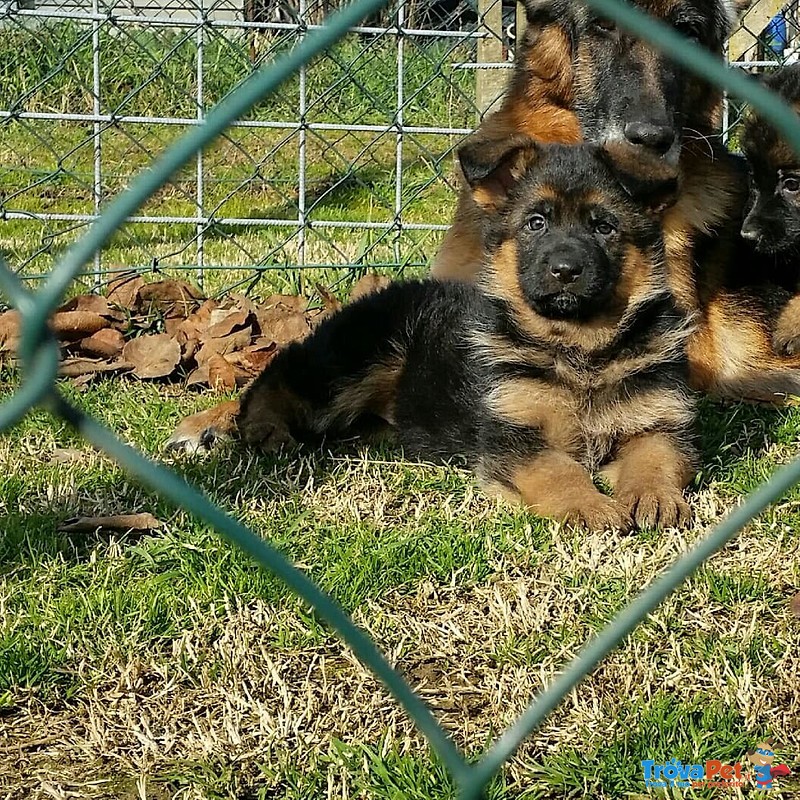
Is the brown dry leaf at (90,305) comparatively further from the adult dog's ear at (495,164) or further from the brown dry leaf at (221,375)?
Result: the adult dog's ear at (495,164)

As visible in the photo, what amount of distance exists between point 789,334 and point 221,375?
255cm

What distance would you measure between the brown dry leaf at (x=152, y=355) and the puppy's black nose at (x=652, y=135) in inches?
88.2

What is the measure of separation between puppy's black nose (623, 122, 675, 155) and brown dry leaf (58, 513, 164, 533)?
7.60 feet

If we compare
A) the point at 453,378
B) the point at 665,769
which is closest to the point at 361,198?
the point at 453,378

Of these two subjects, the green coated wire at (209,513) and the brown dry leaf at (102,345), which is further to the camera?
the brown dry leaf at (102,345)

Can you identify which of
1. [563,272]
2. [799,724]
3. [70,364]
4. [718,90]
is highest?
[718,90]

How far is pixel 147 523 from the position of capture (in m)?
3.42

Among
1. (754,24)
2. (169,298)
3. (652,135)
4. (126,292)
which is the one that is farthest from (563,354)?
(754,24)

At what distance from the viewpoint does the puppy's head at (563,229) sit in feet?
12.4

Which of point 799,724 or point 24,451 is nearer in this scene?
point 799,724

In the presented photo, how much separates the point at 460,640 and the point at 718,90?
3136mm

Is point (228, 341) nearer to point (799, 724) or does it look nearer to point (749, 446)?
point (749, 446)

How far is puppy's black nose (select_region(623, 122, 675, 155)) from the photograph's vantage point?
437 centimetres

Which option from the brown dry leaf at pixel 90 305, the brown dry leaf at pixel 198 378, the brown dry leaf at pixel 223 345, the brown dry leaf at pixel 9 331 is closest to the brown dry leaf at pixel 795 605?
the brown dry leaf at pixel 198 378
